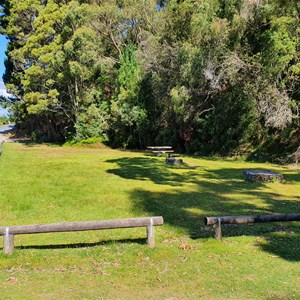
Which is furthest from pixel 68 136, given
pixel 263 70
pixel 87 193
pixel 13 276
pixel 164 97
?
pixel 13 276

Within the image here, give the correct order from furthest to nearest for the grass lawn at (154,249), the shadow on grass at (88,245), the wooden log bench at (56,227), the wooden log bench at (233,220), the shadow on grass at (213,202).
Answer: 1. the shadow on grass at (213,202)
2. the shadow on grass at (88,245)
3. the wooden log bench at (233,220)
4. the wooden log bench at (56,227)
5. the grass lawn at (154,249)

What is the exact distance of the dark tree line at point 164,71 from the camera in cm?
1745

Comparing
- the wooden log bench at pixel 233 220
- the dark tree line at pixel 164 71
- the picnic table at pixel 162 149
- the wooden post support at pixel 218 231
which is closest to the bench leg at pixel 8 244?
the wooden log bench at pixel 233 220

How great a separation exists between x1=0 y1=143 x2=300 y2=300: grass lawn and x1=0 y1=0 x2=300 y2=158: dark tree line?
5.83 metres

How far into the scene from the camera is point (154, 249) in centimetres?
546

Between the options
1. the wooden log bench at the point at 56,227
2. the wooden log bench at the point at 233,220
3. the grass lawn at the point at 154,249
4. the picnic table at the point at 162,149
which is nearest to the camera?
the grass lawn at the point at 154,249

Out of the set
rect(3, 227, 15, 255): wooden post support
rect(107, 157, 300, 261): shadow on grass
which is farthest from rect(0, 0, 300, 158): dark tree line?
rect(3, 227, 15, 255): wooden post support

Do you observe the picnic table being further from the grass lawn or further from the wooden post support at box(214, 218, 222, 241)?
the wooden post support at box(214, 218, 222, 241)

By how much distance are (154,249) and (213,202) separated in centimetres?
350

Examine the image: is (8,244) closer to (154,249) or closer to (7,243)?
(7,243)

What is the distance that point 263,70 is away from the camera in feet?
57.1

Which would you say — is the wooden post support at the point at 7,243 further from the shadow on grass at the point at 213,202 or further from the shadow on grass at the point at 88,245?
the shadow on grass at the point at 213,202

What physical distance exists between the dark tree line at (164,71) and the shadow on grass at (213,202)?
5.26 meters

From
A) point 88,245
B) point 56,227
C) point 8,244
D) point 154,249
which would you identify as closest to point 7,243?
point 8,244
